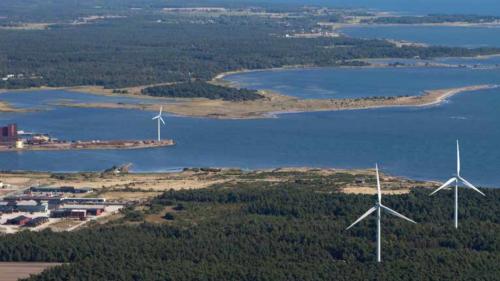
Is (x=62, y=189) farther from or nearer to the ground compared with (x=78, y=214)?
nearer to the ground

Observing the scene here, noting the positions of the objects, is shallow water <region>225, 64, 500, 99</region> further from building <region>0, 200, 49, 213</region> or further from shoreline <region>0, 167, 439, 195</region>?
building <region>0, 200, 49, 213</region>

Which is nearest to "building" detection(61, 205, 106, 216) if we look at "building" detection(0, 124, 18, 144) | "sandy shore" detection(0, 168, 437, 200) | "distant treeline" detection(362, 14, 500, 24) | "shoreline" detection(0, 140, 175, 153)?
"sandy shore" detection(0, 168, 437, 200)

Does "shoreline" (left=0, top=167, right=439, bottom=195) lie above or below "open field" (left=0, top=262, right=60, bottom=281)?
below

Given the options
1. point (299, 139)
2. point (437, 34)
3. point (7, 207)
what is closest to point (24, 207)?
point (7, 207)

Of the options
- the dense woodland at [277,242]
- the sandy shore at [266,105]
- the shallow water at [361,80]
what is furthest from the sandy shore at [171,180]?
the shallow water at [361,80]

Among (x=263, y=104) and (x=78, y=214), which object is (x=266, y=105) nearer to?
(x=263, y=104)

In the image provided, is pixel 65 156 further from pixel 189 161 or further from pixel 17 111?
pixel 17 111
